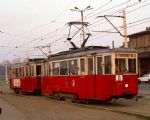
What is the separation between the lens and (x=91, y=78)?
74.4ft

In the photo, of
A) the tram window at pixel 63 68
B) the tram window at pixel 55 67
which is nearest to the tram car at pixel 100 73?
the tram window at pixel 63 68

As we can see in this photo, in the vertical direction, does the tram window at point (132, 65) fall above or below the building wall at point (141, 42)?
below

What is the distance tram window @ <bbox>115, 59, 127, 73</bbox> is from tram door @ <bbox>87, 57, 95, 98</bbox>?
1406 mm

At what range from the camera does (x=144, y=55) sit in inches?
2377

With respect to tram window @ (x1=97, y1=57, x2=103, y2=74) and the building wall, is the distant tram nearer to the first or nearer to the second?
tram window @ (x1=97, y1=57, x2=103, y2=74)

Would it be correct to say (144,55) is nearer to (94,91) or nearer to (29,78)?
(29,78)

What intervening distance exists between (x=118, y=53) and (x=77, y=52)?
3.55 m

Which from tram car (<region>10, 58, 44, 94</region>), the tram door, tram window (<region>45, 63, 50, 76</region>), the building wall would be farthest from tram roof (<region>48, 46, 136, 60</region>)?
the building wall

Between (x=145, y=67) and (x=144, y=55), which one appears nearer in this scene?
(x=144, y=55)

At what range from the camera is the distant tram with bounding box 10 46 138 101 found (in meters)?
21.7

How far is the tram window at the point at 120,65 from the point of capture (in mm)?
21766

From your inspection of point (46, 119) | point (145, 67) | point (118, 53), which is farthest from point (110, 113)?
point (145, 67)

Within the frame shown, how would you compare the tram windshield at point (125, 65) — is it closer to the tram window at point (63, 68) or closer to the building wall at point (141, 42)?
the tram window at point (63, 68)

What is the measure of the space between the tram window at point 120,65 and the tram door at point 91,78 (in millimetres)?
1406
